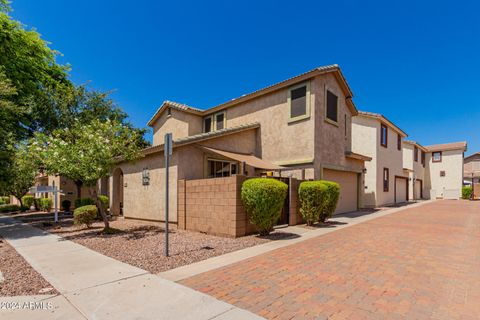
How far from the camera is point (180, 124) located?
66.9 ft

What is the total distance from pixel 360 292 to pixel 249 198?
5.13 m

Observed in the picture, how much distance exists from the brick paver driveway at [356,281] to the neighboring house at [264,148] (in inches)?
183

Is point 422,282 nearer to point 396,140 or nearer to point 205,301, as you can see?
point 205,301

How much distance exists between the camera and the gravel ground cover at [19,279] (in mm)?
4871

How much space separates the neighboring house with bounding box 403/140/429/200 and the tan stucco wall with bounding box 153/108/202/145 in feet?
89.5

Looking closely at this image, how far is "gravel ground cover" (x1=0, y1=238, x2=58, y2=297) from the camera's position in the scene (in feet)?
16.0

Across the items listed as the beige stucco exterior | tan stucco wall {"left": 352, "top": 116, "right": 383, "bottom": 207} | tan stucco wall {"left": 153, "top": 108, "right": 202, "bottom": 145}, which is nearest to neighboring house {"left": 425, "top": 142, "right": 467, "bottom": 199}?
the beige stucco exterior

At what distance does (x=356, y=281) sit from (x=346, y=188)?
14553 mm

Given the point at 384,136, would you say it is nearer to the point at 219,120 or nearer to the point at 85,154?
the point at 219,120

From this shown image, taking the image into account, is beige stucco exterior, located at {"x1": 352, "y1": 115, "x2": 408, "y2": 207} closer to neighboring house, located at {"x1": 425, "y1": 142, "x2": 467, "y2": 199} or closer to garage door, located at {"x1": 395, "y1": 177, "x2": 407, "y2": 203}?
garage door, located at {"x1": 395, "y1": 177, "x2": 407, "y2": 203}

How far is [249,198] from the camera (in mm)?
9438

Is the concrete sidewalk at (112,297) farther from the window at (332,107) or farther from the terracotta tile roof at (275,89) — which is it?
the window at (332,107)

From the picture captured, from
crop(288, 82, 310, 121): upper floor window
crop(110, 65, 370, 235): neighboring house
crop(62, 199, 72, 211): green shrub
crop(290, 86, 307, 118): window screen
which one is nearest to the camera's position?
crop(110, 65, 370, 235): neighboring house

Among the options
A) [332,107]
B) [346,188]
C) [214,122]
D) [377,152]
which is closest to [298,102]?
[332,107]
